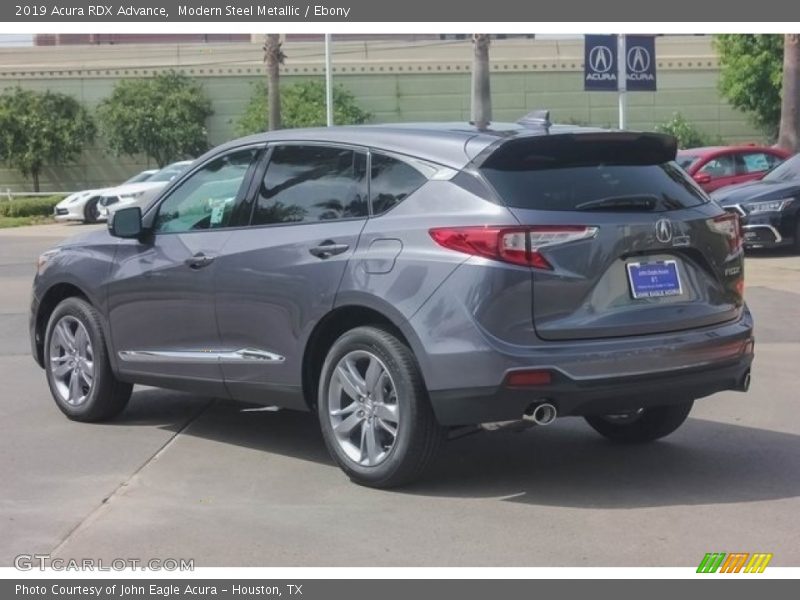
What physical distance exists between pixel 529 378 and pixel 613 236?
810mm

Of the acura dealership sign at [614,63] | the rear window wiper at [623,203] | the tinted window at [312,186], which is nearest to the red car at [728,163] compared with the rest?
the acura dealership sign at [614,63]

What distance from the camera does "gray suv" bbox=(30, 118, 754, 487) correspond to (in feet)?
18.8

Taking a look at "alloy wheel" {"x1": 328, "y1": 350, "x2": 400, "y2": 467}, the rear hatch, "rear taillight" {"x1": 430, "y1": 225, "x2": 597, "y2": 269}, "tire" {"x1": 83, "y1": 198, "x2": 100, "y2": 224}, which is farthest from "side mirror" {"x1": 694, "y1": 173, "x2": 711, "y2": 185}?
"rear taillight" {"x1": 430, "y1": 225, "x2": 597, "y2": 269}

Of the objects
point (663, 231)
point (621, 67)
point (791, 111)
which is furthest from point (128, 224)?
point (791, 111)

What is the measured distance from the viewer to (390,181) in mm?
6336

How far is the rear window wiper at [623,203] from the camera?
5.94 metres

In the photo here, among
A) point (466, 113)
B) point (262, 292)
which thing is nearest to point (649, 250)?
point (262, 292)

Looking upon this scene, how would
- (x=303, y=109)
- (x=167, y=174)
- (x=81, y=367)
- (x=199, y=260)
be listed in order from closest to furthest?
(x=199, y=260), (x=81, y=367), (x=167, y=174), (x=303, y=109)

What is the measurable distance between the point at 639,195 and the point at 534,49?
40.7 m

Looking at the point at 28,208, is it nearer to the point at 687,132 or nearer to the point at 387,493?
the point at 687,132

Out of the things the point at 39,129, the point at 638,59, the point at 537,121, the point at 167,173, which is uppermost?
the point at 638,59

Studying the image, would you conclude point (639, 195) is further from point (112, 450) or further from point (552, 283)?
point (112, 450)

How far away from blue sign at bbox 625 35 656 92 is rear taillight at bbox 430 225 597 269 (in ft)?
53.2

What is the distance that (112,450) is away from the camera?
7.25 metres
